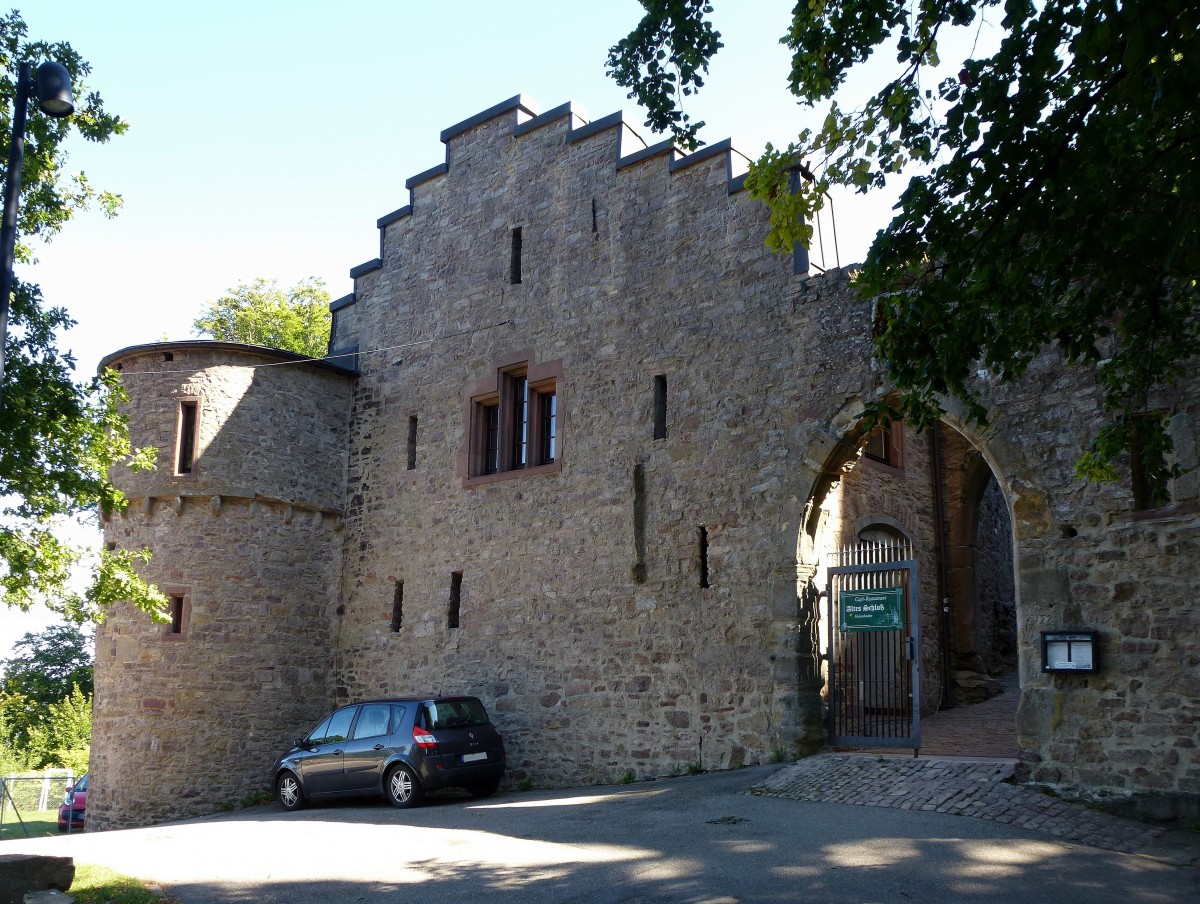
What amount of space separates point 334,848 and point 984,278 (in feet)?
22.4

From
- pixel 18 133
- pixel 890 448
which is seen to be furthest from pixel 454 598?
pixel 18 133

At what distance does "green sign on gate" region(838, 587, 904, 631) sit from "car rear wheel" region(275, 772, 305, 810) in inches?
272

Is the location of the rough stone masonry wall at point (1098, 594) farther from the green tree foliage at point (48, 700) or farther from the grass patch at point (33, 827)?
the green tree foliage at point (48, 700)

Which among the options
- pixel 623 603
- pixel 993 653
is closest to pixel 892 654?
pixel 623 603

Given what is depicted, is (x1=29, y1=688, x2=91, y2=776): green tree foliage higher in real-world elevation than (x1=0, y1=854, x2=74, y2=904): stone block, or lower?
lower

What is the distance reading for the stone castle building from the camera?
10641 mm

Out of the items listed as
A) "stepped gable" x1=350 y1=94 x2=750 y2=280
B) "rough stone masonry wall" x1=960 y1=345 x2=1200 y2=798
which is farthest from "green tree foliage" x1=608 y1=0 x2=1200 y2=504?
"stepped gable" x1=350 y1=94 x2=750 y2=280

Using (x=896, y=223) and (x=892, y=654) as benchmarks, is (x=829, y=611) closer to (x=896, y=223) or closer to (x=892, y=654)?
(x=892, y=654)

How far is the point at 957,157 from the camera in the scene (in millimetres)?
6875

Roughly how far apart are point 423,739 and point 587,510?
3.70 meters

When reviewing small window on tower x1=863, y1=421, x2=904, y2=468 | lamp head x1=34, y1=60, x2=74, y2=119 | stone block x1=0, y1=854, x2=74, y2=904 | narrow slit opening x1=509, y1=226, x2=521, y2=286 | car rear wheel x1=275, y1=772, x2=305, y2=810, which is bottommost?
car rear wheel x1=275, y1=772, x2=305, y2=810

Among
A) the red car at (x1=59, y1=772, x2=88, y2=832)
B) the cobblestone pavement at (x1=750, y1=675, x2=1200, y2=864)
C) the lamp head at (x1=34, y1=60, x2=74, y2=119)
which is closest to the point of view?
the lamp head at (x1=34, y1=60, x2=74, y2=119)

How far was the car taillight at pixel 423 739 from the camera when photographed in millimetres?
12633

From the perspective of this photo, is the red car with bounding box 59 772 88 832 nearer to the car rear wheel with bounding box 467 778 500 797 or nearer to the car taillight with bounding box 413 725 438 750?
the car rear wheel with bounding box 467 778 500 797
